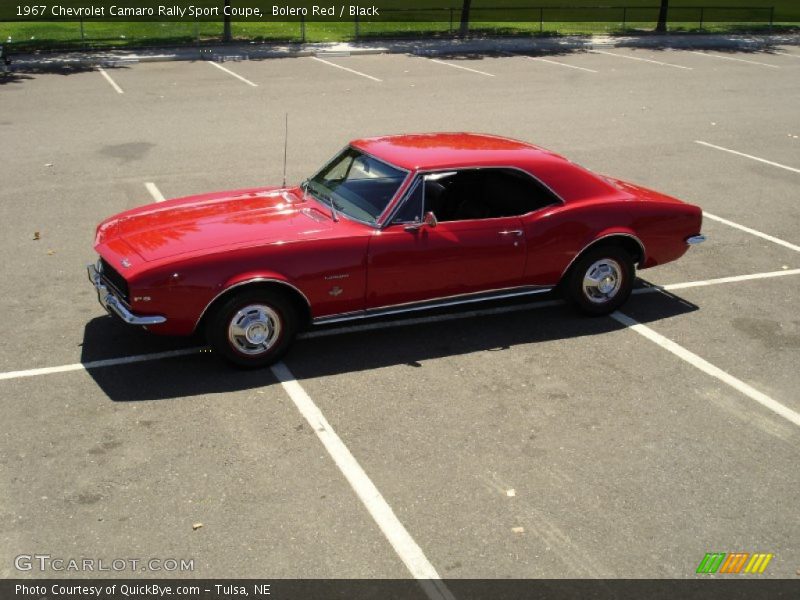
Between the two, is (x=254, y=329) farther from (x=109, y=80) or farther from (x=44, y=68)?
(x=44, y=68)

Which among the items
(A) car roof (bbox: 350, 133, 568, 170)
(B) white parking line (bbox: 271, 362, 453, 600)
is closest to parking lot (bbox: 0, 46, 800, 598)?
(B) white parking line (bbox: 271, 362, 453, 600)

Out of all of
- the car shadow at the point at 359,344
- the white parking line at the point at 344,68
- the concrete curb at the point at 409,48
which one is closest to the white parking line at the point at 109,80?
the concrete curb at the point at 409,48

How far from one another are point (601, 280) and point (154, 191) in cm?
634

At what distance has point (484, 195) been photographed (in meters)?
7.79

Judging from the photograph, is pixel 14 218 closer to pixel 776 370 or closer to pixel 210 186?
pixel 210 186

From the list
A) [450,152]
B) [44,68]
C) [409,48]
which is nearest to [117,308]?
[450,152]

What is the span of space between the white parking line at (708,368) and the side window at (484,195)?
1329mm

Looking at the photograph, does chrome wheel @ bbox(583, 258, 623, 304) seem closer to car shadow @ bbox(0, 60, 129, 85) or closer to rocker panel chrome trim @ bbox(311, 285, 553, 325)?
rocker panel chrome trim @ bbox(311, 285, 553, 325)

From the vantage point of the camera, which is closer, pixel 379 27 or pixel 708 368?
pixel 708 368

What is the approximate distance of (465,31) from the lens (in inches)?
1196

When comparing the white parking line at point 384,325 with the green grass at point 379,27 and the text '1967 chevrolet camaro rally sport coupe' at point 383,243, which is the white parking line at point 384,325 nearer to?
the text '1967 chevrolet camaro rally sport coupe' at point 383,243

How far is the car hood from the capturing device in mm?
6914

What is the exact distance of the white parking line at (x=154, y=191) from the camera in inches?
459
